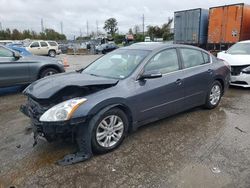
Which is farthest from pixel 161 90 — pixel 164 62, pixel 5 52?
pixel 5 52

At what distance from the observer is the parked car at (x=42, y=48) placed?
25.5 meters

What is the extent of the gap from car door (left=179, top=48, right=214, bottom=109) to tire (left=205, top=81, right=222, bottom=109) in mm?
164

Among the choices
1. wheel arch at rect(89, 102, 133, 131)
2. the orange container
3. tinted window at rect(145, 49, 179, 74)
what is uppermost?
the orange container

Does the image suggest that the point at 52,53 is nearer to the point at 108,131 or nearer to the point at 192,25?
the point at 192,25

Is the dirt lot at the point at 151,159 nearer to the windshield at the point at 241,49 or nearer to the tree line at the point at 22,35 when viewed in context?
the windshield at the point at 241,49

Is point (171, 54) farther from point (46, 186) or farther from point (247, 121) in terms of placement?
point (46, 186)

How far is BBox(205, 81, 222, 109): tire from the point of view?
5281 millimetres

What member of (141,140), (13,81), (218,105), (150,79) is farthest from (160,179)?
(13,81)

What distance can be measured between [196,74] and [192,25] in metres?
12.8

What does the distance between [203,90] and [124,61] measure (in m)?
1.83

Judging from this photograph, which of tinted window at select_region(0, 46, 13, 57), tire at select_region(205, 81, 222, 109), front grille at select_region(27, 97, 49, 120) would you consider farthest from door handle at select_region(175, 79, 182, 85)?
tinted window at select_region(0, 46, 13, 57)

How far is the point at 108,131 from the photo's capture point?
3.51 meters

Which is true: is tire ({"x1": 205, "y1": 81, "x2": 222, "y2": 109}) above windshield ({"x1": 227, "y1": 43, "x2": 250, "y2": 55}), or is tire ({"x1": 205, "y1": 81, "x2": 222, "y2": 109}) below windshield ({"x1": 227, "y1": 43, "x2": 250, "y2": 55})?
below

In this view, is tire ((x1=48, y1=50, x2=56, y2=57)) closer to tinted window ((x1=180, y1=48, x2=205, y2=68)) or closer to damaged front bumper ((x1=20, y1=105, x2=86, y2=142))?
tinted window ((x1=180, y1=48, x2=205, y2=68))
